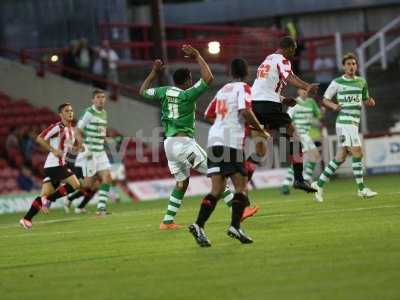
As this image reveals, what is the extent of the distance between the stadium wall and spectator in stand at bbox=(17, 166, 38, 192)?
4.35 m

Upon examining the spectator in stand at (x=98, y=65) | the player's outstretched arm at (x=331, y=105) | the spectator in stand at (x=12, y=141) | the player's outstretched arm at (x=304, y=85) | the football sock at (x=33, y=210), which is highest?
the spectator in stand at (x=98, y=65)

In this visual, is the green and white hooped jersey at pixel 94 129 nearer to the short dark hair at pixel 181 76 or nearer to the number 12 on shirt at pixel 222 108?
the short dark hair at pixel 181 76

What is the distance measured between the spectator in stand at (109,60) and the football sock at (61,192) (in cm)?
1368

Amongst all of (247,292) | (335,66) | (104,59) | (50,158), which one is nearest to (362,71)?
(335,66)

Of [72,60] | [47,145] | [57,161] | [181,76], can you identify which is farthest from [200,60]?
[72,60]

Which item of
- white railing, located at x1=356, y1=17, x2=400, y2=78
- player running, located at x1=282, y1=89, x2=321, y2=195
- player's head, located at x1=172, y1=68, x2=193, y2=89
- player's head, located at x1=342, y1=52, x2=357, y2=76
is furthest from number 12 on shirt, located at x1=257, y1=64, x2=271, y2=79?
white railing, located at x1=356, y1=17, x2=400, y2=78

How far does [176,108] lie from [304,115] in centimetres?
1111

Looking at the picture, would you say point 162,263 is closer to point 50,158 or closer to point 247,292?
point 247,292

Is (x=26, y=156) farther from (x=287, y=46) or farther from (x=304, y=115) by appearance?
(x=287, y=46)

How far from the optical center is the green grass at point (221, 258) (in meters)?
10.5

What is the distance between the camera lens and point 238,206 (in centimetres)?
1376

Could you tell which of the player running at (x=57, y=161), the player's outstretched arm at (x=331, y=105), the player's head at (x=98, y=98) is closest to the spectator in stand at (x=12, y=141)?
the player's head at (x=98, y=98)

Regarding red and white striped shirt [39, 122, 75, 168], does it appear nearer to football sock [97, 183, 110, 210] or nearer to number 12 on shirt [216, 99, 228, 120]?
football sock [97, 183, 110, 210]

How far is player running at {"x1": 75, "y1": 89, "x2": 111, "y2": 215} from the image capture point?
23.2 m
